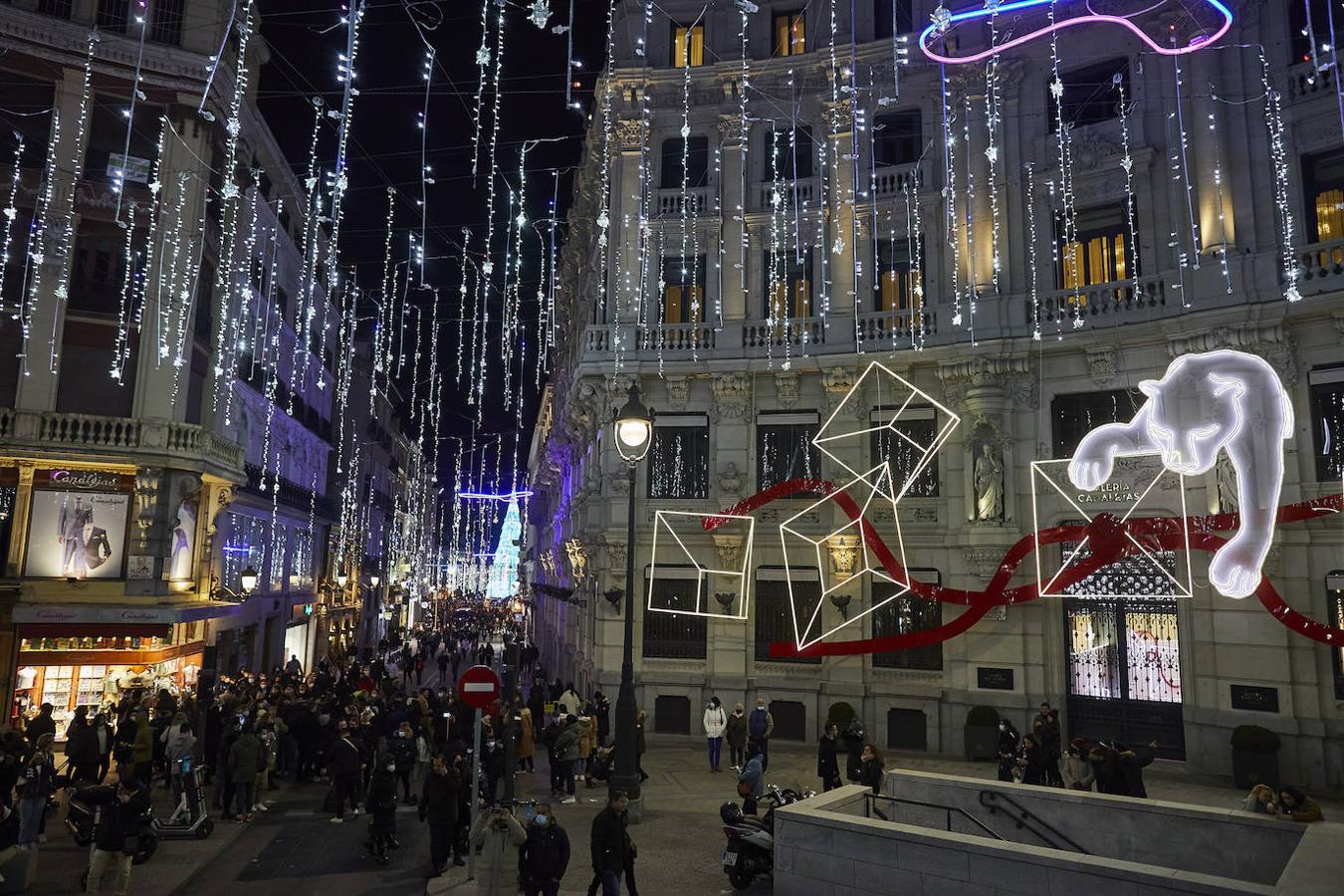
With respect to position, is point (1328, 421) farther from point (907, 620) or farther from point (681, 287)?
point (681, 287)

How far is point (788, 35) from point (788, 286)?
7.11 m

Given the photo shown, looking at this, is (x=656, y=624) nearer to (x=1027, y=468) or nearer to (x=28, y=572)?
(x=1027, y=468)

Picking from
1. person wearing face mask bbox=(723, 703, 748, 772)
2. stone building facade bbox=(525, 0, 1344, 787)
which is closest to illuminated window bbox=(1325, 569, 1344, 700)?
stone building facade bbox=(525, 0, 1344, 787)

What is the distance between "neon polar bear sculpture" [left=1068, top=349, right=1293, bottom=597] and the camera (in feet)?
57.1

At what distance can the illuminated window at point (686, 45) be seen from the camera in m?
25.2

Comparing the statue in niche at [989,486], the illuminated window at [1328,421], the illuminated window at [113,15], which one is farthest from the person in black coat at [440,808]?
the illuminated window at [113,15]

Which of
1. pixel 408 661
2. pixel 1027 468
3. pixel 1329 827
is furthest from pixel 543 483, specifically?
pixel 1329 827

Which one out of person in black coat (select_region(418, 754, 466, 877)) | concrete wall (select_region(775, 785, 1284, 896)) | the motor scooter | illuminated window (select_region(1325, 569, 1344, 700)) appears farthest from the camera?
illuminated window (select_region(1325, 569, 1344, 700))

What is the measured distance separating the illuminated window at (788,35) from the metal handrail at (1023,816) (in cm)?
1975

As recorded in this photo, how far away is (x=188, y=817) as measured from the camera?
1412 centimetres

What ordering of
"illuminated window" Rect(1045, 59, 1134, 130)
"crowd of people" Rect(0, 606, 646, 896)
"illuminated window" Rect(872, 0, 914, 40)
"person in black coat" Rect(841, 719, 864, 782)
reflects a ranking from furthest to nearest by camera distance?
"illuminated window" Rect(872, 0, 914, 40), "illuminated window" Rect(1045, 59, 1134, 130), "person in black coat" Rect(841, 719, 864, 782), "crowd of people" Rect(0, 606, 646, 896)

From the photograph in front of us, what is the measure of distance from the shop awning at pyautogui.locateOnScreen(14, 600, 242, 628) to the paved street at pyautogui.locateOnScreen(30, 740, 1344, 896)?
7670 millimetres

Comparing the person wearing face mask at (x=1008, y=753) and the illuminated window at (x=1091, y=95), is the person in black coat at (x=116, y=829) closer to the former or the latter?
the person wearing face mask at (x=1008, y=753)

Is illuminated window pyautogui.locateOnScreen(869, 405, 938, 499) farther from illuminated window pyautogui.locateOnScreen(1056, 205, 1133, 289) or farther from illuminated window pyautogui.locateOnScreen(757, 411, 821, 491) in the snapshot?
illuminated window pyautogui.locateOnScreen(1056, 205, 1133, 289)
